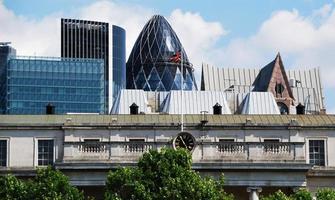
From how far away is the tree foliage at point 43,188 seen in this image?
87.9 metres

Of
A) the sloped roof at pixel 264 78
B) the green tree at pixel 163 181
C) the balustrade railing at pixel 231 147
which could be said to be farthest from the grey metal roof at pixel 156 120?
the sloped roof at pixel 264 78

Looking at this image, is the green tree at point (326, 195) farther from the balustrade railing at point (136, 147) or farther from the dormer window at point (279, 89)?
the dormer window at point (279, 89)

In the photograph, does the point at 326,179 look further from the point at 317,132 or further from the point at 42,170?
the point at 42,170

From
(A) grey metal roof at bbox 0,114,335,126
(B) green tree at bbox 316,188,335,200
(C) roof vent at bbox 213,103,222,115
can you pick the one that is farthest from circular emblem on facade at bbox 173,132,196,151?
(B) green tree at bbox 316,188,335,200

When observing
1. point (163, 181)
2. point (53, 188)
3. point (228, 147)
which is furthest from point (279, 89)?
point (53, 188)

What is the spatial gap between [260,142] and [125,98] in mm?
26670

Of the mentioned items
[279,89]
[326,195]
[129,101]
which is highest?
[279,89]

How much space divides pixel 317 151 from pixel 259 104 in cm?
2132

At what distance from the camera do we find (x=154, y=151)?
8925 cm

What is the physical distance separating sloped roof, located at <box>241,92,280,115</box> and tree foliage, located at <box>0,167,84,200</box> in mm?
35762

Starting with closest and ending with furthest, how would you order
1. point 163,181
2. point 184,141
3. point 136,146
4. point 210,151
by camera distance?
point 163,181 < point 136,146 < point 184,141 < point 210,151

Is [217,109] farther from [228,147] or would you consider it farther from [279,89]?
[279,89]

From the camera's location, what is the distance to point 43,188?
88.2 metres

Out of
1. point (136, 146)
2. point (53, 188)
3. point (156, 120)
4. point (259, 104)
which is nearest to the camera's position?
point (53, 188)
